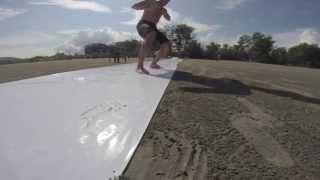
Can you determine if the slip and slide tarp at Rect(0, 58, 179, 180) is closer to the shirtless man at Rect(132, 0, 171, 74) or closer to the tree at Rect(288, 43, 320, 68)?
the shirtless man at Rect(132, 0, 171, 74)

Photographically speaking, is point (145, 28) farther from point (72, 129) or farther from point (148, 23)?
point (72, 129)

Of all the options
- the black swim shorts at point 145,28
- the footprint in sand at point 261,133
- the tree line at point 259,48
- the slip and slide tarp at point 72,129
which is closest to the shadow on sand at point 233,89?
the slip and slide tarp at point 72,129

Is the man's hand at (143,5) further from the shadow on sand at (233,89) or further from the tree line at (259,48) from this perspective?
the tree line at (259,48)

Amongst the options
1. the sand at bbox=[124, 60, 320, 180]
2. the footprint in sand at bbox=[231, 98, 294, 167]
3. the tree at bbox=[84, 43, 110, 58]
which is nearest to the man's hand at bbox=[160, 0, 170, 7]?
the sand at bbox=[124, 60, 320, 180]

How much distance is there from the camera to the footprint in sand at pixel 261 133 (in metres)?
2.27

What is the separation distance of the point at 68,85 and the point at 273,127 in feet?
8.75

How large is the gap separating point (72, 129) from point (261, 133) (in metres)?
1.41

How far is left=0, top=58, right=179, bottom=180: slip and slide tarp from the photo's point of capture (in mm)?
2018

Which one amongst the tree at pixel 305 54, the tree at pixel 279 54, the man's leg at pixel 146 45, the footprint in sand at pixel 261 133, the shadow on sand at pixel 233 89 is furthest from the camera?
the tree at pixel 279 54

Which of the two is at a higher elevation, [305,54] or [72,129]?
[72,129]

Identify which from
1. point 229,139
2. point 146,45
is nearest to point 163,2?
point 146,45

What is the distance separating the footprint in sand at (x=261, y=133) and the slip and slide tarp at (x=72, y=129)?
767 millimetres

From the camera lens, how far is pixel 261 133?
8.93 feet

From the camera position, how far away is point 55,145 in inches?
90.4
